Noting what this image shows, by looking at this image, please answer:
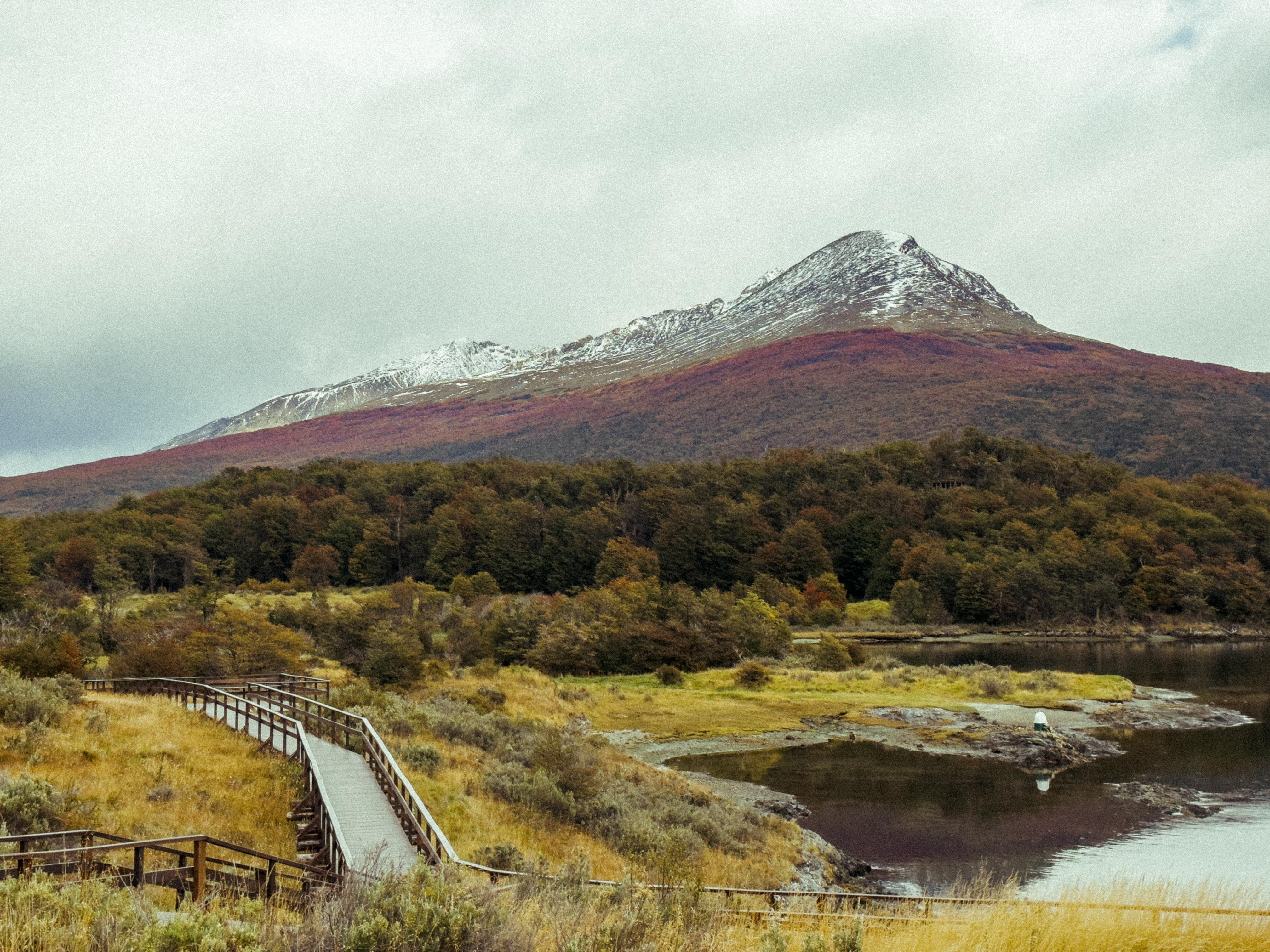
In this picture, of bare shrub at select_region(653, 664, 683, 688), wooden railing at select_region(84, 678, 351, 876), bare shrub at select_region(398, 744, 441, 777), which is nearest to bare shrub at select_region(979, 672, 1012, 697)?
bare shrub at select_region(653, 664, 683, 688)

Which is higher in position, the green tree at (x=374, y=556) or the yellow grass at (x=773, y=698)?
the green tree at (x=374, y=556)

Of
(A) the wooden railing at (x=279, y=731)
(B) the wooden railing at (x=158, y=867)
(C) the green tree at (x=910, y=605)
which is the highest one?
(B) the wooden railing at (x=158, y=867)

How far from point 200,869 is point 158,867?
3368 mm

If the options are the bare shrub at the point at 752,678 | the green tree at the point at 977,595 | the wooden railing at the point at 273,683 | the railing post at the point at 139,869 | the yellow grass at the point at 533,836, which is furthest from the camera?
the green tree at the point at 977,595

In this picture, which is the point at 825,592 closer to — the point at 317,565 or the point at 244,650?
the point at 317,565

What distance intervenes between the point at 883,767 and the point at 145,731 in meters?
19.5

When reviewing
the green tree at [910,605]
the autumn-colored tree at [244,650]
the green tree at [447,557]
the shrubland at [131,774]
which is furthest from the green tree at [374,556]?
the shrubland at [131,774]

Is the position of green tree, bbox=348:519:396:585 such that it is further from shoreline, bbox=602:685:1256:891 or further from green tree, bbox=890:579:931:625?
shoreline, bbox=602:685:1256:891

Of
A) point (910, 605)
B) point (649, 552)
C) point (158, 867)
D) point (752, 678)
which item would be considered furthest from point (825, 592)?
point (158, 867)

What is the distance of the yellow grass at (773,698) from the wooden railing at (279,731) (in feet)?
43.0

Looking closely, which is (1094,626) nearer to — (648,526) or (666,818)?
(648,526)

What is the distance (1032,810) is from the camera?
73.8 ft

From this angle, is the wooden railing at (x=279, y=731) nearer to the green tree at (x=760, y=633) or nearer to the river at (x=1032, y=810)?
the river at (x=1032, y=810)

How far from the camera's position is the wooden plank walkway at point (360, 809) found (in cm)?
1171
